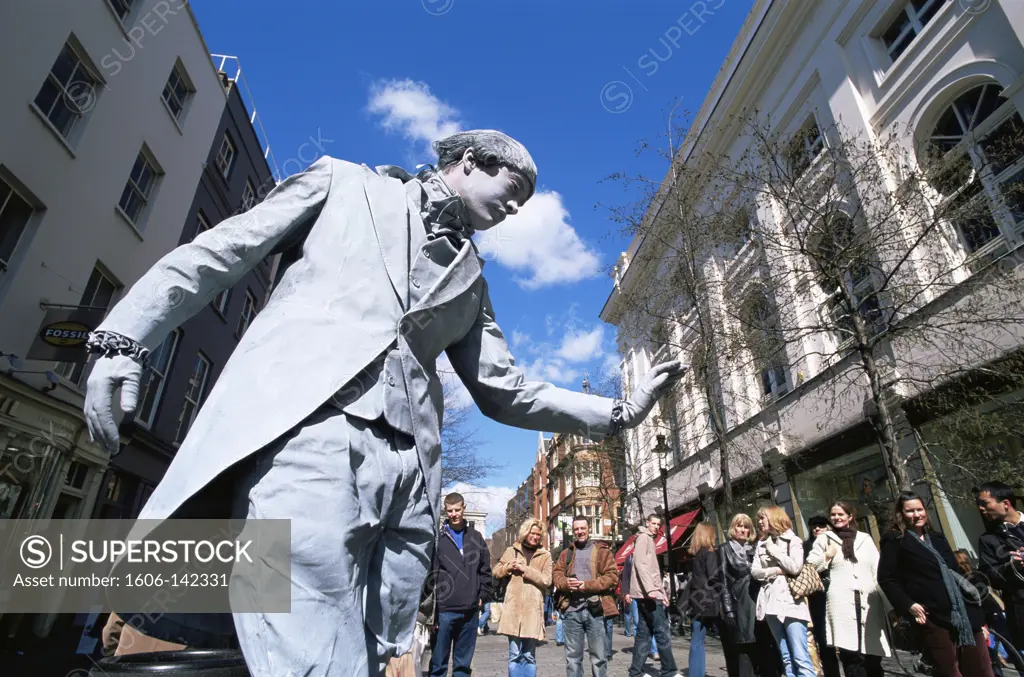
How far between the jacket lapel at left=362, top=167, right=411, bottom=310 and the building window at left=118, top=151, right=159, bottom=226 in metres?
Answer: 13.6

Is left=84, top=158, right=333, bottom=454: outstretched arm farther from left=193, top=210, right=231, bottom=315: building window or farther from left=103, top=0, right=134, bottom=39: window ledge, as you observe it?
left=193, top=210, right=231, bottom=315: building window

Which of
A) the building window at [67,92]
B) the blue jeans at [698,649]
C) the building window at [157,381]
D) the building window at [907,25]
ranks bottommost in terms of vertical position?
the blue jeans at [698,649]

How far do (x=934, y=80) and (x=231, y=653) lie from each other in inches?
557

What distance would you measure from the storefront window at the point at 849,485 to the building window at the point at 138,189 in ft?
54.4

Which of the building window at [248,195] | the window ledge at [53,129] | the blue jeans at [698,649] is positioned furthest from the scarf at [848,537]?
the building window at [248,195]

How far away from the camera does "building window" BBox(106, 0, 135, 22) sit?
11832 mm

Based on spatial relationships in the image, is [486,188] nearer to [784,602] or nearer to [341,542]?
[341,542]

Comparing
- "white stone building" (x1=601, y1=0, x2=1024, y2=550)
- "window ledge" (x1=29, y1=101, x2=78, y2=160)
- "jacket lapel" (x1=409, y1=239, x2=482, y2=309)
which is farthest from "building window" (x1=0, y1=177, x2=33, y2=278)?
"white stone building" (x1=601, y1=0, x2=1024, y2=550)

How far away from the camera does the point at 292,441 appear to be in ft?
3.70

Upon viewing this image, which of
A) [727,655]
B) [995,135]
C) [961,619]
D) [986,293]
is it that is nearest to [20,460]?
[727,655]

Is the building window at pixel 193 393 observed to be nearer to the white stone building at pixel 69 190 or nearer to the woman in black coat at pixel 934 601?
the white stone building at pixel 69 190

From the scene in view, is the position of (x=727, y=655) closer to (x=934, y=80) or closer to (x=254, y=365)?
(x=254, y=365)

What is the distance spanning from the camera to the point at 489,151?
1.69 m

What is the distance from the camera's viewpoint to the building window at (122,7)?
→ 11.8 m
